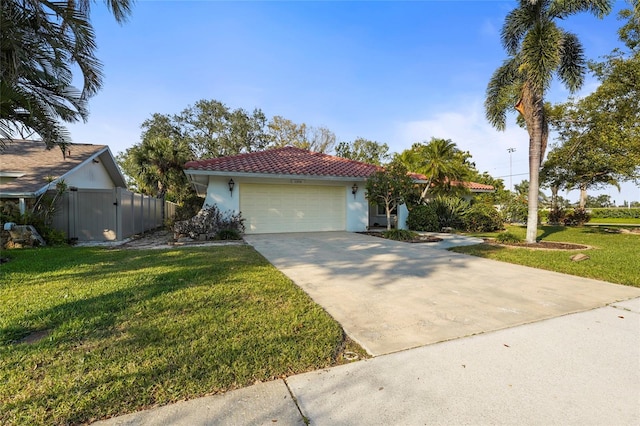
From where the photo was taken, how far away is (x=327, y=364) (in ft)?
7.68


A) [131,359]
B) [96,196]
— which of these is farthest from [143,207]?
[131,359]

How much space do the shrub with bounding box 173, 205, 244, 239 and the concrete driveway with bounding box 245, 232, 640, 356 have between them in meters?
4.16

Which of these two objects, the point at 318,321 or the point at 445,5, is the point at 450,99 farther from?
the point at 318,321

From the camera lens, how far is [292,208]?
12.9 metres

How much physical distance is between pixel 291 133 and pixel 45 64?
2579 cm

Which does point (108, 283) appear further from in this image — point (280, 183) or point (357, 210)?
point (357, 210)

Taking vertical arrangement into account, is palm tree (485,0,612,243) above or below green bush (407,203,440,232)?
above

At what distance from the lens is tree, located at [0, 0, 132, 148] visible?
16.6 ft

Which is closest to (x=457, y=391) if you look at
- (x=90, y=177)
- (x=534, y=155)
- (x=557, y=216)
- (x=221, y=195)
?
(x=534, y=155)

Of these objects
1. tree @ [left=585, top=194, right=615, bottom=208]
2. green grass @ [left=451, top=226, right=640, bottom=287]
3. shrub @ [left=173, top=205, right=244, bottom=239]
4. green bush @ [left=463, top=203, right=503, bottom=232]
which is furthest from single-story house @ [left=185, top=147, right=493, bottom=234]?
tree @ [left=585, top=194, right=615, bottom=208]

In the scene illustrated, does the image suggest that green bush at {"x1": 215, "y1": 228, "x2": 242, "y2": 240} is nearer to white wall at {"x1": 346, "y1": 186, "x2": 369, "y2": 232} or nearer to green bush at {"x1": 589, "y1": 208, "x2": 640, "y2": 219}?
white wall at {"x1": 346, "y1": 186, "x2": 369, "y2": 232}

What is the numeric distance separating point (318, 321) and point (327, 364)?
79cm

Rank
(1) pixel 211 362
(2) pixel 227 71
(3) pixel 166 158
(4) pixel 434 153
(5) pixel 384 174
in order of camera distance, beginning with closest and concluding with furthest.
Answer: (1) pixel 211 362 < (5) pixel 384 174 < (2) pixel 227 71 < (4) pixel 434 153 < (3) pixel 166 158

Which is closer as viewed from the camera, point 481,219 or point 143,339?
point 143,339
